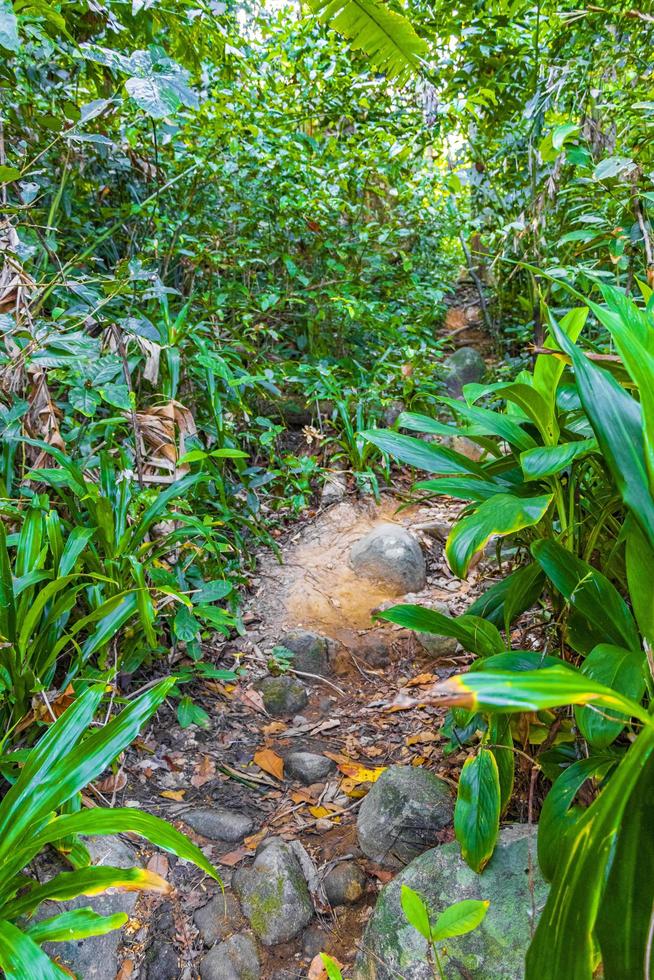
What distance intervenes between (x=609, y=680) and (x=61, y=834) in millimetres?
980

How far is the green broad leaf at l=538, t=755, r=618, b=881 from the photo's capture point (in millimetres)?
1029

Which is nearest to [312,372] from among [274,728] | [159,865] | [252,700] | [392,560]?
[392,560]

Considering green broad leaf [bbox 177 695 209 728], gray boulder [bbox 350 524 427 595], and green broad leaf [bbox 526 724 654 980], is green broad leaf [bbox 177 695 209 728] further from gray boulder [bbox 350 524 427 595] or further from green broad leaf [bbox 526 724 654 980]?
green broad leaf [bbox 526 724 654 980]

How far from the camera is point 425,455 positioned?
1449mm

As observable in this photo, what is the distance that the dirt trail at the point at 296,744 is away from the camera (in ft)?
4.82

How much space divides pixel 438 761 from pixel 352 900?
0.47 metres

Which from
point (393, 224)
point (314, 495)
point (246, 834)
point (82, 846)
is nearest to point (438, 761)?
point (246, 834)

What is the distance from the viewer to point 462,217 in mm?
4445

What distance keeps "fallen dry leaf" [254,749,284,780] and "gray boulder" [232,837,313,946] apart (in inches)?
14.4

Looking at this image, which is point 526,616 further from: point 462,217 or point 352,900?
point 462,217

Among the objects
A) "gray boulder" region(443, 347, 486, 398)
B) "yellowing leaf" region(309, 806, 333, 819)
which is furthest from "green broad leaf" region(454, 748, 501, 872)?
"gray boulder" region(443, 347, 486, 398)

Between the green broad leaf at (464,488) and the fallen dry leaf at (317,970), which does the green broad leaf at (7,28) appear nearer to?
the green broad leaf at (464,488)

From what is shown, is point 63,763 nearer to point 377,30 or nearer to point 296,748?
point 296,748

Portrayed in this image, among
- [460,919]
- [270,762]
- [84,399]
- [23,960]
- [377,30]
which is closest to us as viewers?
[23,960]
